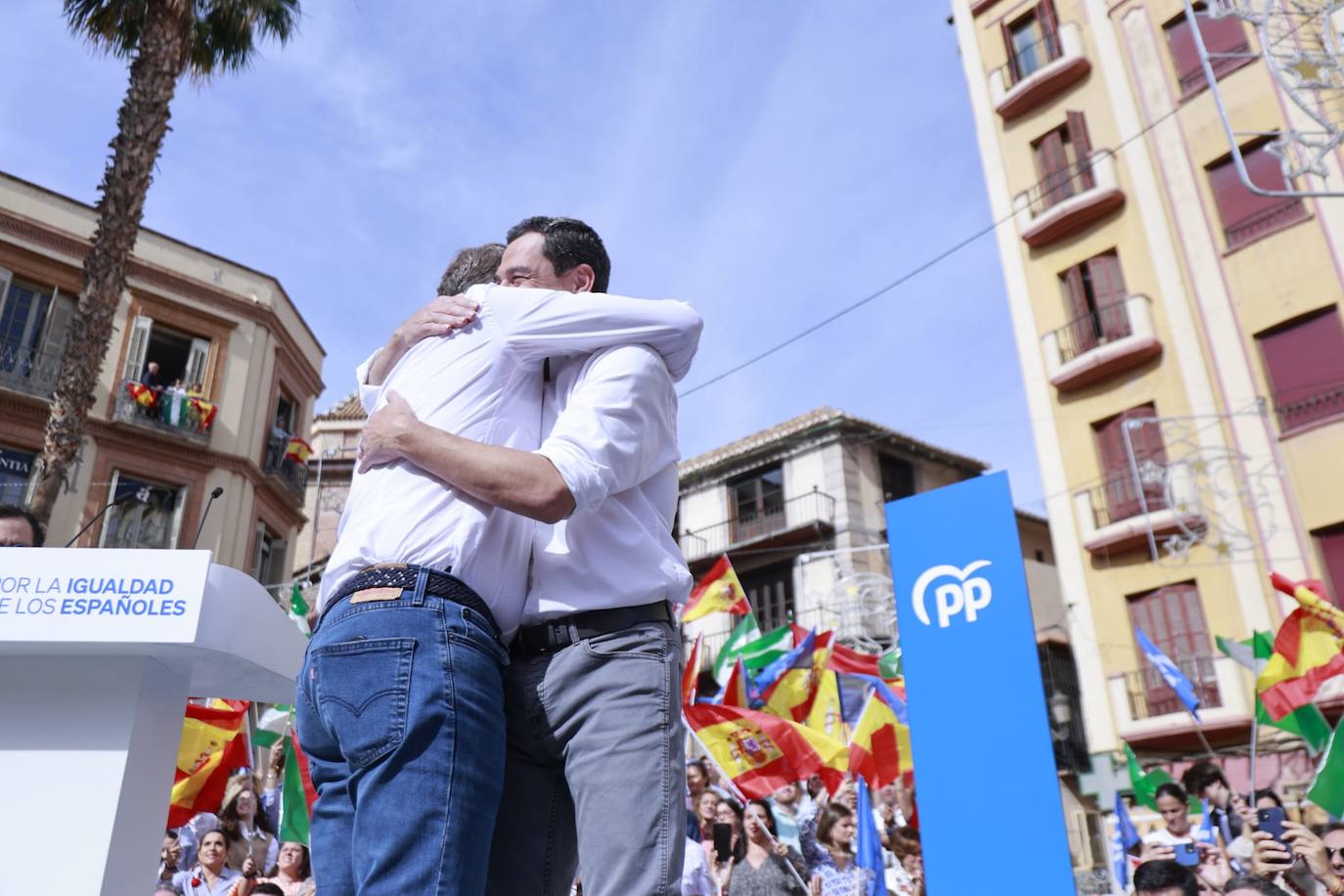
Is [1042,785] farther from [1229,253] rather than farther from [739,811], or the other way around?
[1229,253]

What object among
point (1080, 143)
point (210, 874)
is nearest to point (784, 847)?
point (210, 874)

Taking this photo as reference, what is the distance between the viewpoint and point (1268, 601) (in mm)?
17000

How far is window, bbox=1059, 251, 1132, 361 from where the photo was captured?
66.4ft

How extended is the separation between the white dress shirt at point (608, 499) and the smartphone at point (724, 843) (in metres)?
7.64

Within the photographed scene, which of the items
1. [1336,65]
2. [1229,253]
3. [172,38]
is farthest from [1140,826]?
[172,38]

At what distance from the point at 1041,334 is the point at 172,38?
16347 millimetres

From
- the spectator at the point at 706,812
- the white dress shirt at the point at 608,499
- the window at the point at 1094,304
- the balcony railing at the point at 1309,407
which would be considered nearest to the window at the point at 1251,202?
the window at the point at 1094,304

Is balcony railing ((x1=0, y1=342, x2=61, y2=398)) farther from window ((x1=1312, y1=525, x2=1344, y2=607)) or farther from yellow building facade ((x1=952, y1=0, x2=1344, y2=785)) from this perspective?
window ((x1=1312, y1=525, x2=1344, y2=607))

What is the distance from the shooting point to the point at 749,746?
28.2 feet

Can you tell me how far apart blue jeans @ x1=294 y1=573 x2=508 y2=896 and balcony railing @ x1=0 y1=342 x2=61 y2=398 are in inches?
725

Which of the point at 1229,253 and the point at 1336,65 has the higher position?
the point at 1229,253

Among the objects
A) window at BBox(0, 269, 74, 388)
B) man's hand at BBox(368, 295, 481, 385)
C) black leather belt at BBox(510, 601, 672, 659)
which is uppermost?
window at BBox(0, 269, 74, 388)

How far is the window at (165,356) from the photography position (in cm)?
1912

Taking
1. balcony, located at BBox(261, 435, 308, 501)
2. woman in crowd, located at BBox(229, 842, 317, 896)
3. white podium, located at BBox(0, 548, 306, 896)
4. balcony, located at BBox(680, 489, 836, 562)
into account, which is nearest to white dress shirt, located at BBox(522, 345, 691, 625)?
white podium, located at BBox(0, 548, 306, 896)
